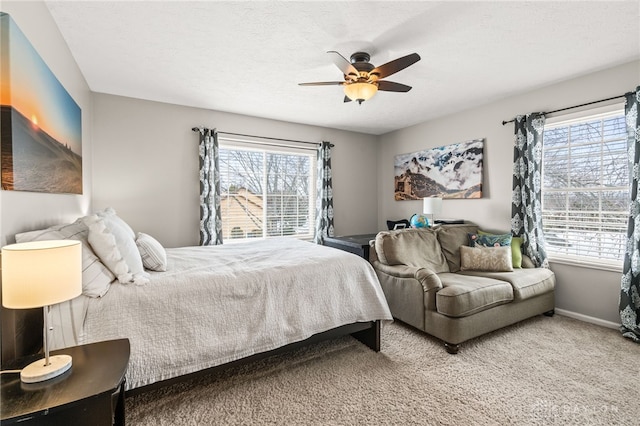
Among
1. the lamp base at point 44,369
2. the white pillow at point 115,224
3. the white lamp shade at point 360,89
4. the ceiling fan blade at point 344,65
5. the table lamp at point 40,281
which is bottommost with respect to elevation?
the lamp base at point 44,369

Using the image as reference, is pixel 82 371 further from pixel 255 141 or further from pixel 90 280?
pixel 255 141

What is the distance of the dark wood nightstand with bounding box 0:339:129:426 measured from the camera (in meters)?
0.93

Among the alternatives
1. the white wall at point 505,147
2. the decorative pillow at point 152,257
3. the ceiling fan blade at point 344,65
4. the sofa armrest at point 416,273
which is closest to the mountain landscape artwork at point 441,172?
the white wall at point 505,147

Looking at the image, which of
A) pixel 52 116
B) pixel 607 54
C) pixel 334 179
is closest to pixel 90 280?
pixel 52 116

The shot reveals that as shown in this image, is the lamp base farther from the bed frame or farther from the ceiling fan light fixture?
the ceiling fan light fixture

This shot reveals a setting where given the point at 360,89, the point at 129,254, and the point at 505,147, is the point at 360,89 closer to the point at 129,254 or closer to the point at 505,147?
the point at 129,254

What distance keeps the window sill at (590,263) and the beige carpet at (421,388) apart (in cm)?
68

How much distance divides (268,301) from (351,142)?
3.86m

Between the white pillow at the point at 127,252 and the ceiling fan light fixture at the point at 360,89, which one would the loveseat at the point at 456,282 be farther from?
the white pillow at the point at 127,252

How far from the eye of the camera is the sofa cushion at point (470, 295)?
2.46 m

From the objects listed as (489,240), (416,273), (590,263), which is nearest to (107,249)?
(416,273)

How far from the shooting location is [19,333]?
131 cm

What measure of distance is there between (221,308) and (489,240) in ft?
10.3

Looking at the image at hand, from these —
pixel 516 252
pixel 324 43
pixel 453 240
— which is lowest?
pixel 516 252
